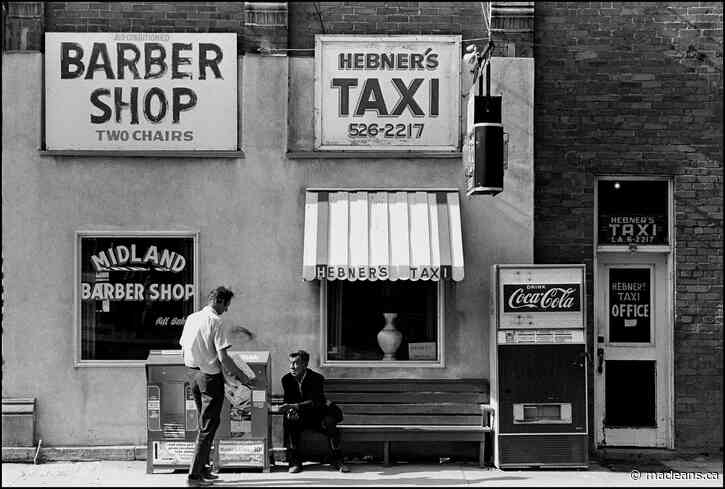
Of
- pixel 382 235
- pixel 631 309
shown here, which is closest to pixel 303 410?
pixel 382 235

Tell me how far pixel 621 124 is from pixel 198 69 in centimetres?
469

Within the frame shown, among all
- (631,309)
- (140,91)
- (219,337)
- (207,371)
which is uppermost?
(140,91)

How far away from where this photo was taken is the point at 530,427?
9.52m

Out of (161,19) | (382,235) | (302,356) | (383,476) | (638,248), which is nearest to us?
(383,476)

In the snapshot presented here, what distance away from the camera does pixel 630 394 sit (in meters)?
10.6

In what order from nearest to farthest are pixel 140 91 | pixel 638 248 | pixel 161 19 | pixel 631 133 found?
pixel 140 91, pixel 161 19, pixel 631 133, pixel 638 248

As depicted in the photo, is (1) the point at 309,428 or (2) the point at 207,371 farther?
(1) the point at 309,428

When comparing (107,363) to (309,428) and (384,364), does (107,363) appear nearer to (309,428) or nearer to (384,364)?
(309,428)

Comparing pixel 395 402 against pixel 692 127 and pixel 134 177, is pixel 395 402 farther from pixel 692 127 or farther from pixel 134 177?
pixel 692 127

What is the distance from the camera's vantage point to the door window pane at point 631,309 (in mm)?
10664

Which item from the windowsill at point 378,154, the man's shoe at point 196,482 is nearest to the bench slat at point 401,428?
the man's shoe at point 196,482

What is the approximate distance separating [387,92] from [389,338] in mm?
2677

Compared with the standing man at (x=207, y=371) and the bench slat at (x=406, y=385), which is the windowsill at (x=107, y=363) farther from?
the bench slat at (x=406, y=385)

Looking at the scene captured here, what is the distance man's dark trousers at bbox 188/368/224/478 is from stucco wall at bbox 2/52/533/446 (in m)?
1.52
